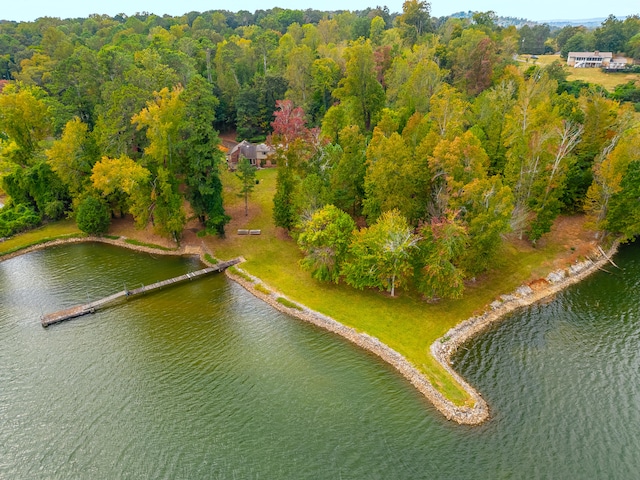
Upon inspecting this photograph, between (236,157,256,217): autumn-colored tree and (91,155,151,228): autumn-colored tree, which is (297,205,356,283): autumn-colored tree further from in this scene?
(91,155,151,228): autumn-colored tree

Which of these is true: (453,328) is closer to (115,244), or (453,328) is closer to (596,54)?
(115,244)

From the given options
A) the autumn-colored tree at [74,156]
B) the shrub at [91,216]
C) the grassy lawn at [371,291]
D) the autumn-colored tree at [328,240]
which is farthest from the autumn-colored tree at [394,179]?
the autumn-colored tree at [74,156]

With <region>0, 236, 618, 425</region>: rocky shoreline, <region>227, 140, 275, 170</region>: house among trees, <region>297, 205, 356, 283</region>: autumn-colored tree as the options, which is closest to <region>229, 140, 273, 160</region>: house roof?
<region>227, 140, 275, 170</region>: house among trees

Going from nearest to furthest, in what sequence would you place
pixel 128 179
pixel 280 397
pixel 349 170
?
1. pixel 280 397
2. pixel 128 179
3. pixel 349 170

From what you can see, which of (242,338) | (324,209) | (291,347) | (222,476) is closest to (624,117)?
(324,209)

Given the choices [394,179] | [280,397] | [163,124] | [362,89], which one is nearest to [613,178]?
[394,179]

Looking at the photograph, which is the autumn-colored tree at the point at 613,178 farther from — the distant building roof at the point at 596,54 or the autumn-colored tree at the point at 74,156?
the distant building roof at the point at 596,54
